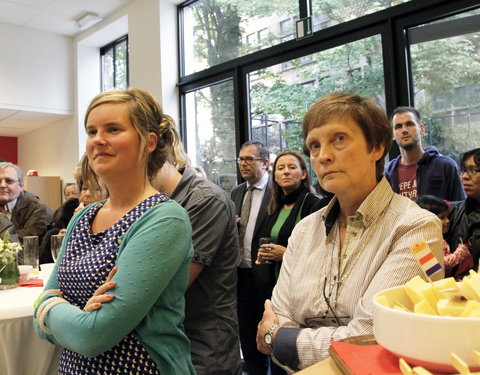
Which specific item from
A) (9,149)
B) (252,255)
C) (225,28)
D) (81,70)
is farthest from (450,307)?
(9,149)

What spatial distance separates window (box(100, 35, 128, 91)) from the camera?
20.7ft

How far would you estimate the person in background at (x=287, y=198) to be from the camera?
2895 mm

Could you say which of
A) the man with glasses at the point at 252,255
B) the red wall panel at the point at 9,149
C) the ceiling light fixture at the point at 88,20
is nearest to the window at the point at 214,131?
the man with glasses at the point at 252,255

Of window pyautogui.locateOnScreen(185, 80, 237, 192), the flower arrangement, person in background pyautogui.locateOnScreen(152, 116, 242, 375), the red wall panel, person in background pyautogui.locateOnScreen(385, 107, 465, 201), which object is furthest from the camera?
the red wall panel

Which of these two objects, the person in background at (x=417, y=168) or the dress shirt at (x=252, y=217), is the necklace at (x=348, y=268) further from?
the dress shirt at (x=252, y=217)

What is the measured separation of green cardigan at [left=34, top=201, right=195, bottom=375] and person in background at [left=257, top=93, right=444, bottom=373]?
0.25 meters

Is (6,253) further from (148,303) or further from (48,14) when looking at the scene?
(48,14)

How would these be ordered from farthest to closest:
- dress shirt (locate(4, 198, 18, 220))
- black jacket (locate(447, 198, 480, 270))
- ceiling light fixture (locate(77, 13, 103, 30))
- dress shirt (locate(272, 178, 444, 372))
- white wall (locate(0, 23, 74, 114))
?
white wall (locate(0, 23, 74, 114)) < ceiling light fixture (locate(77, 13, 103, 30)) < dress shirt (locate(4, 198, 18, 220)) < black jacket (locate(447, 198, 480, 270)) < dress shirt (locate(272, 178, 444, 372))

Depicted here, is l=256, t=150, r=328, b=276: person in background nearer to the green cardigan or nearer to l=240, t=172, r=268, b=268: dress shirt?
l=240, t=172, r=268, b=268: dress shirt

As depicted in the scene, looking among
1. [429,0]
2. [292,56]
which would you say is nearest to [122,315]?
[429,0]

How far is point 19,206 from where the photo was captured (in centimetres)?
362

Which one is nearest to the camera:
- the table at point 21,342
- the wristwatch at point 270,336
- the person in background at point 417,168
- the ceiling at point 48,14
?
the wristwatch at point 270,336

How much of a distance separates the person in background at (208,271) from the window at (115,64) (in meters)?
5.05

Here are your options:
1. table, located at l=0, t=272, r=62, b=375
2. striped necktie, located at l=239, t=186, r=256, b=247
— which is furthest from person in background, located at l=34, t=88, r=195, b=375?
striped necktie, located at l=239, t=186, r=256, b=247
